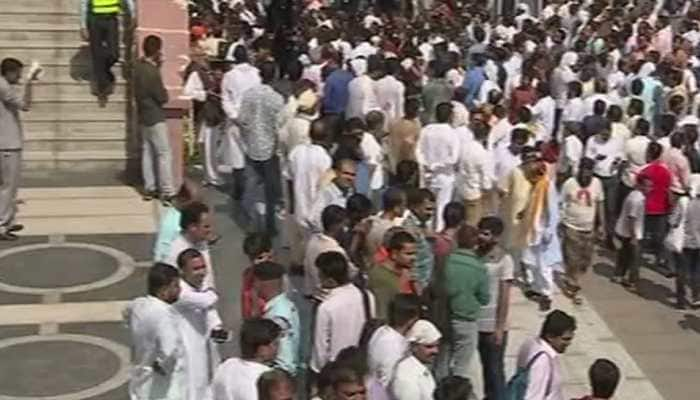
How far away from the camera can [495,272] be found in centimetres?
1001

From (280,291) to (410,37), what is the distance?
1131cm

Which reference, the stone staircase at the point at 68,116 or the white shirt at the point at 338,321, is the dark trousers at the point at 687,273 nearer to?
the white shirt at the point at 338,321

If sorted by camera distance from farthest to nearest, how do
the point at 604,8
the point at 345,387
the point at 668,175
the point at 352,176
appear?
1. the point at 604,8
2. the point at 668,175
3. the point at 352,176
4. the point at 345,387

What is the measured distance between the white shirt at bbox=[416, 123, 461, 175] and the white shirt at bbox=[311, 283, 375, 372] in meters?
4.76

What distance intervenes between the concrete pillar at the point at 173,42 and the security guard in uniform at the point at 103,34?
0.44m

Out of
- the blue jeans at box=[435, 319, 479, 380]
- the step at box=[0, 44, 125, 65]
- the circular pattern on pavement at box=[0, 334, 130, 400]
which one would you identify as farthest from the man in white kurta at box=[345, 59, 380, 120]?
the blue jeans at box=[435, 319, 479, 380]

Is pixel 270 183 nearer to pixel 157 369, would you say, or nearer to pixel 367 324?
pixel 367 324

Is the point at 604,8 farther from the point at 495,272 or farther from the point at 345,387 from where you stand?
the point at 345,387

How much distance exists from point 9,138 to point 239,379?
6204 mm

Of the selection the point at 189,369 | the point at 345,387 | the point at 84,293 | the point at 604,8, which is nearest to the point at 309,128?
the point at 84,293

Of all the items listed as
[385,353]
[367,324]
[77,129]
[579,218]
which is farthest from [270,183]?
[385,353]

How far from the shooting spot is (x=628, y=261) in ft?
45.9

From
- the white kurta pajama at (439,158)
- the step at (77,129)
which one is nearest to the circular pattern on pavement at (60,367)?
the white kurta pajama at (439,158)

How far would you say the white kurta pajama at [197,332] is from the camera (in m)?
8.30
